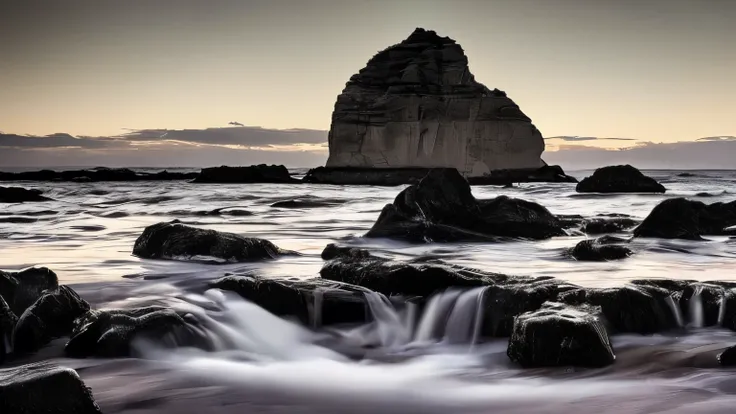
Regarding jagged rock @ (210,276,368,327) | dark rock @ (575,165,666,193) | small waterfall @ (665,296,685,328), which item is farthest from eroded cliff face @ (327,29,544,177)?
small waterfall @ (665,296,685,328)

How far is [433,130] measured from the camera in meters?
54.3

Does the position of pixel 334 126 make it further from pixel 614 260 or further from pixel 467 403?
pixel 467 403

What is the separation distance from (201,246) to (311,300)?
9.97 ft

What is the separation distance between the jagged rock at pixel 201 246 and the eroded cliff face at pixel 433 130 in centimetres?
4476

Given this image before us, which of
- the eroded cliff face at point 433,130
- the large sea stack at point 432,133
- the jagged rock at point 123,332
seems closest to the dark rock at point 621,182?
the large sea stack at point 432,133

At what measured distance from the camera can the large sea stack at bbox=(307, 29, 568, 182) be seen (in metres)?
53.1

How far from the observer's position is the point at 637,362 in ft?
13.5

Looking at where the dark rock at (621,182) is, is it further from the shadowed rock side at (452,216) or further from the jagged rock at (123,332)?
the jagged rock at (123,332)

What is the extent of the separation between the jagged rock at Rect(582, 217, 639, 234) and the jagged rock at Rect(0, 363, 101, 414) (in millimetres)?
9235

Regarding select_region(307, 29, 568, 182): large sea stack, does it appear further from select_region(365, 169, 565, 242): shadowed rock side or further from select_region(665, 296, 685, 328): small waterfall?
select_region(665, 296, 685, 328): small waterfall

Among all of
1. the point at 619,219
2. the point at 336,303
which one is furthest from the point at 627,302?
the point at 619,219

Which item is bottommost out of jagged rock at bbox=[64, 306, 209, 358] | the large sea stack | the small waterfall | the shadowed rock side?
jagged rock at bbox=[64, 306, 209, 358]

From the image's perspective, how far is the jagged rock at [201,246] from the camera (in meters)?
7.74

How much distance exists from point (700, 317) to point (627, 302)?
55 cm
